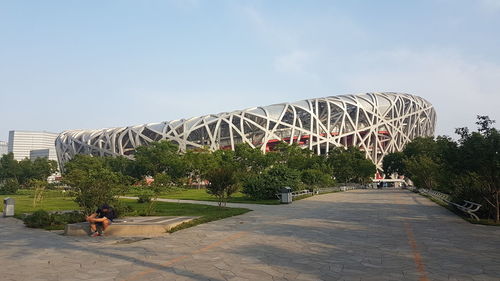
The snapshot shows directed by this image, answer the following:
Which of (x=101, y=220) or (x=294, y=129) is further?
(x=294, y=129)

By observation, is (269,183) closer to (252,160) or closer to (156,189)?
(156,189)

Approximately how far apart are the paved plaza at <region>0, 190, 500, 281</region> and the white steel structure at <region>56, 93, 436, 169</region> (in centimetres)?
6733

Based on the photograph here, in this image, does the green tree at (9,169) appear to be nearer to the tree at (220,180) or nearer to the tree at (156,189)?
the tree at (156,189)

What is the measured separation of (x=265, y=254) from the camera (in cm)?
763

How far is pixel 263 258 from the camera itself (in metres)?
7.25

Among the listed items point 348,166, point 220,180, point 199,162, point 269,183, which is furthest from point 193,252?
point 348,166

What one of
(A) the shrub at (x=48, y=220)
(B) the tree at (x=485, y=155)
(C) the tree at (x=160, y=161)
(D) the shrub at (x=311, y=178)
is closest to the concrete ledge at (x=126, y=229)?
(A) the shrub at (x=48, y=220)

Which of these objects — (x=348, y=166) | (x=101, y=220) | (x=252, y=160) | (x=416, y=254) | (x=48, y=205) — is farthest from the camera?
(x=348, y=166)

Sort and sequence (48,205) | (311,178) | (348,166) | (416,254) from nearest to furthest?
(416,254)
(48,205)
(311,178)
(348,166)

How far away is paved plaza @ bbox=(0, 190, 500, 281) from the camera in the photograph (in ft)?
19.7

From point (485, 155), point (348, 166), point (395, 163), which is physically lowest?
point (485, 155)

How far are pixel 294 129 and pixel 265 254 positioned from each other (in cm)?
7328

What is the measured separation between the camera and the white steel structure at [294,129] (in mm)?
80562

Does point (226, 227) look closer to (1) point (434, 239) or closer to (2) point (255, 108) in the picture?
(1) point (434, 239)
